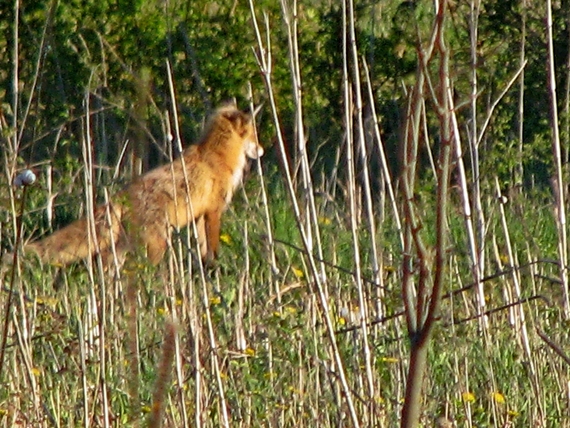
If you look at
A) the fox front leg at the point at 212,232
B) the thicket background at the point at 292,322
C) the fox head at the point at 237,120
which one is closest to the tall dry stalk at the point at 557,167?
the thicket background at the point at 292,322

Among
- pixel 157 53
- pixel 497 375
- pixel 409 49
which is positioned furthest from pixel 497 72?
pixel 497 375

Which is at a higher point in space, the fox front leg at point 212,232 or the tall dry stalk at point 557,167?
the tall dry stalk at point 557,167

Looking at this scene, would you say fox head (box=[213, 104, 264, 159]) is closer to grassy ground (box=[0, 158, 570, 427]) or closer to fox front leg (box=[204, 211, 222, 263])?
fox front leg (box=[204, 211, 222, 263])

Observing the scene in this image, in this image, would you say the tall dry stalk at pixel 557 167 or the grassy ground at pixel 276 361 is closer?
the tall dry stalk at pixel 557 167

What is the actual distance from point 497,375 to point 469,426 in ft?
2.11

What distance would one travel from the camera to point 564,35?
8.32 meters

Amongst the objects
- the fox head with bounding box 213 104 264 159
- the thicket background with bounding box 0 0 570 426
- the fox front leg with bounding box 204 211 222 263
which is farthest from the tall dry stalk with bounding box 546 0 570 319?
the fox head with bounding box 213 104 264 159

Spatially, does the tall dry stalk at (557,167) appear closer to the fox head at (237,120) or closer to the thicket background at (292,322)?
the thicket background at (292,322)

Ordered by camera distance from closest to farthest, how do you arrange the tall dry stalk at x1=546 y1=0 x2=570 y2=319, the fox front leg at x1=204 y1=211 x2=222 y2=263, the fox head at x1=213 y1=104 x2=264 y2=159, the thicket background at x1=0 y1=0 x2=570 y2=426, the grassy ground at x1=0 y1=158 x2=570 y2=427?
the thicket background at x1=0 y1=0 x2=570 y2=426 < the tall dry stalk at x1=546 y1=0 x2=570 y2=319 < the grassy ground at x1=0 y1=158 x2=570 y2=427 < the fox front leg at x1=204 y1=211 x2=222 y2=263 < the fox head at x1=213 y1=104 x2=264 y2=159

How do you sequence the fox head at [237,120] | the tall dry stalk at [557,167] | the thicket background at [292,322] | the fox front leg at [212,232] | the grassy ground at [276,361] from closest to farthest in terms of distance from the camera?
the thicket background at [292,322], the tall dry stalk at [557,167], the grassy ground at [276,361], the fox front leg at [212,232], the fox head at [237,120]

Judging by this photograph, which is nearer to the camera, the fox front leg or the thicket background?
the thicket background

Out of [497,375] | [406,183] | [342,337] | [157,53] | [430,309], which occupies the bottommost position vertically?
[497,375]

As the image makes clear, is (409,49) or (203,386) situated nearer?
(203,386)

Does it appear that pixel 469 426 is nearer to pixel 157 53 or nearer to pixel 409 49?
pixel 409 49
